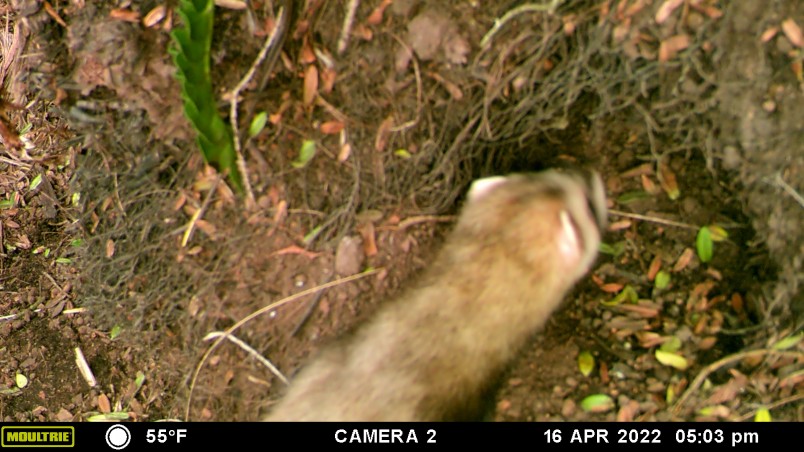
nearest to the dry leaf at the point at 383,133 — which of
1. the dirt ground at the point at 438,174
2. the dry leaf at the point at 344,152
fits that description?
the dirt ground at the point at 438,174

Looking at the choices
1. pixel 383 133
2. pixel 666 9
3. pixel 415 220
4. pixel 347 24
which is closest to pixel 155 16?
pixel 347 24

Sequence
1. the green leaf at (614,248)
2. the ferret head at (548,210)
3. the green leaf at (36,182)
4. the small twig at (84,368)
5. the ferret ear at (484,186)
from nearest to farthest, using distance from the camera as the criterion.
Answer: the ferret head at (548,210) < the ferret ear at (484,186) < the green leaf at (614,248) < the small twig at (84,368) < the green leaf at (36,182)

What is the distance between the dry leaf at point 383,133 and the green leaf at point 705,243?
143cm

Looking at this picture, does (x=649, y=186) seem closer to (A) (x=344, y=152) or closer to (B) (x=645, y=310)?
(B) (x=645, y=310)

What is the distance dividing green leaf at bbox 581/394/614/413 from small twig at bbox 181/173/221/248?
6.27 ft

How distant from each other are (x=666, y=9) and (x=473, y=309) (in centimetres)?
142

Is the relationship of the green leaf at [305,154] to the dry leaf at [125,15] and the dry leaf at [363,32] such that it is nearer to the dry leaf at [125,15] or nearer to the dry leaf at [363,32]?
the dry leaf at [363,32]

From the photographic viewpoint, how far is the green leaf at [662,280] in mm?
2443

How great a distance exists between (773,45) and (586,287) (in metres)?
1.21

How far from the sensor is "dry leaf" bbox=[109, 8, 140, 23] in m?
2.34

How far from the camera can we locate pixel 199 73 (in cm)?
215

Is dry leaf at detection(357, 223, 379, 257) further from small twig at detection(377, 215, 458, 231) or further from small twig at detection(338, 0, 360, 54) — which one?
small twig at detection(338, 0, 360, 54)
